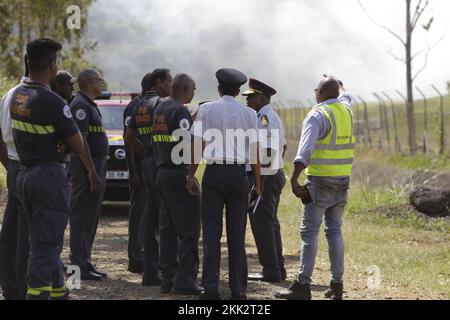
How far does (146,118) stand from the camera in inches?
357

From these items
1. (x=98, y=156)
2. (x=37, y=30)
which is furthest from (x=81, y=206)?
(x=37, y=30)

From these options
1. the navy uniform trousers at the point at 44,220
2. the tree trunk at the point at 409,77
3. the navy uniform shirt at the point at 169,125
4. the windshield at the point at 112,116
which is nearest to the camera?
the navy uniform trousers at the point at 44,220

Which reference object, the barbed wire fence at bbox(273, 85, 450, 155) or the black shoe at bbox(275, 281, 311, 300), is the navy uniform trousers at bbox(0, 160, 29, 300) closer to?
the black shoe at bbox(275, 281, 311, 300)

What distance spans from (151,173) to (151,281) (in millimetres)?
1022

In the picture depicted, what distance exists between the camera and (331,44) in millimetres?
144875

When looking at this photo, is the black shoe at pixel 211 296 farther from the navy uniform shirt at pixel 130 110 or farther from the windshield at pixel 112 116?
the windshield at pixel 112 116

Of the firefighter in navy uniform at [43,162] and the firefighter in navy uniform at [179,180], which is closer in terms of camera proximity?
the firefighter in navy uniform at [43,162]

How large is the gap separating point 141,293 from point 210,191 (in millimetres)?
1272

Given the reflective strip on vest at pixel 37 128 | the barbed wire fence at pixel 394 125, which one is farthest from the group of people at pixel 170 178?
the barbed wire fence at pixel 394 125

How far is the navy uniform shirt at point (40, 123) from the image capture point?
6918 mm

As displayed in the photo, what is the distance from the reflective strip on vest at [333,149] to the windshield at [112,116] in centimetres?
754

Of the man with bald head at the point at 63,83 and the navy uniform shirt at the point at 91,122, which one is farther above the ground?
the man with bald head at the point at 63,83

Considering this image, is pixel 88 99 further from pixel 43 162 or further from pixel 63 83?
pixel 43 162
